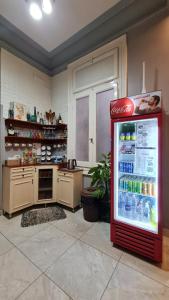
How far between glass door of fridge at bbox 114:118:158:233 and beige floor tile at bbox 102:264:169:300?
460 mm

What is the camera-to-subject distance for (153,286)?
4.52ft

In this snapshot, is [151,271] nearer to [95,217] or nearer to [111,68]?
[95,217]

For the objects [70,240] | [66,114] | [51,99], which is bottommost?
[70,240]

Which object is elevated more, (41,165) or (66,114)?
(66,114)

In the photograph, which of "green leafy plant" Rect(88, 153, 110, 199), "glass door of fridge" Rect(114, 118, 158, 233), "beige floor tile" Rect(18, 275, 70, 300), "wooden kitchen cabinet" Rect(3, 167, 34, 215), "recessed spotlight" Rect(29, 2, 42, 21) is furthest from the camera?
"wooden kitchen cabinet" Rect(3, 167, 34, 215)

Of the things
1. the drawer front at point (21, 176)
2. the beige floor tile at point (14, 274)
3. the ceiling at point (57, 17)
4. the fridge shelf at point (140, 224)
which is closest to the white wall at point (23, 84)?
the ceiling at point (57, 17)

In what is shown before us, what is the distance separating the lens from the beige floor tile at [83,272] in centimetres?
133

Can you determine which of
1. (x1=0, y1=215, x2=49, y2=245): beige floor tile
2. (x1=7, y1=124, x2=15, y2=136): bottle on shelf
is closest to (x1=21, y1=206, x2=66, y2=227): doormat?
(x1=0, y1=215, x2=49, y2=245): beige floor tile

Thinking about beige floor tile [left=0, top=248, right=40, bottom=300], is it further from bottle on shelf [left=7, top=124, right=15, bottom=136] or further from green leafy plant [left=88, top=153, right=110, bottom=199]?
bottle on shelf [left=7, top=124, right=15, bottom=136]

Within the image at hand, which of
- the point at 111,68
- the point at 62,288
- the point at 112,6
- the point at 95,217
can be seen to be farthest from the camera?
the point at 111,68

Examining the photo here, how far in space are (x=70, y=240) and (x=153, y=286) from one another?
43.2 inches

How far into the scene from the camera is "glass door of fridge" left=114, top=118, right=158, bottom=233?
174 cm

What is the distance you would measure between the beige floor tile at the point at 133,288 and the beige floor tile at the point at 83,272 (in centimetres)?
7

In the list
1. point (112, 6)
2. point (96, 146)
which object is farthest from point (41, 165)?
point (112, 6)
